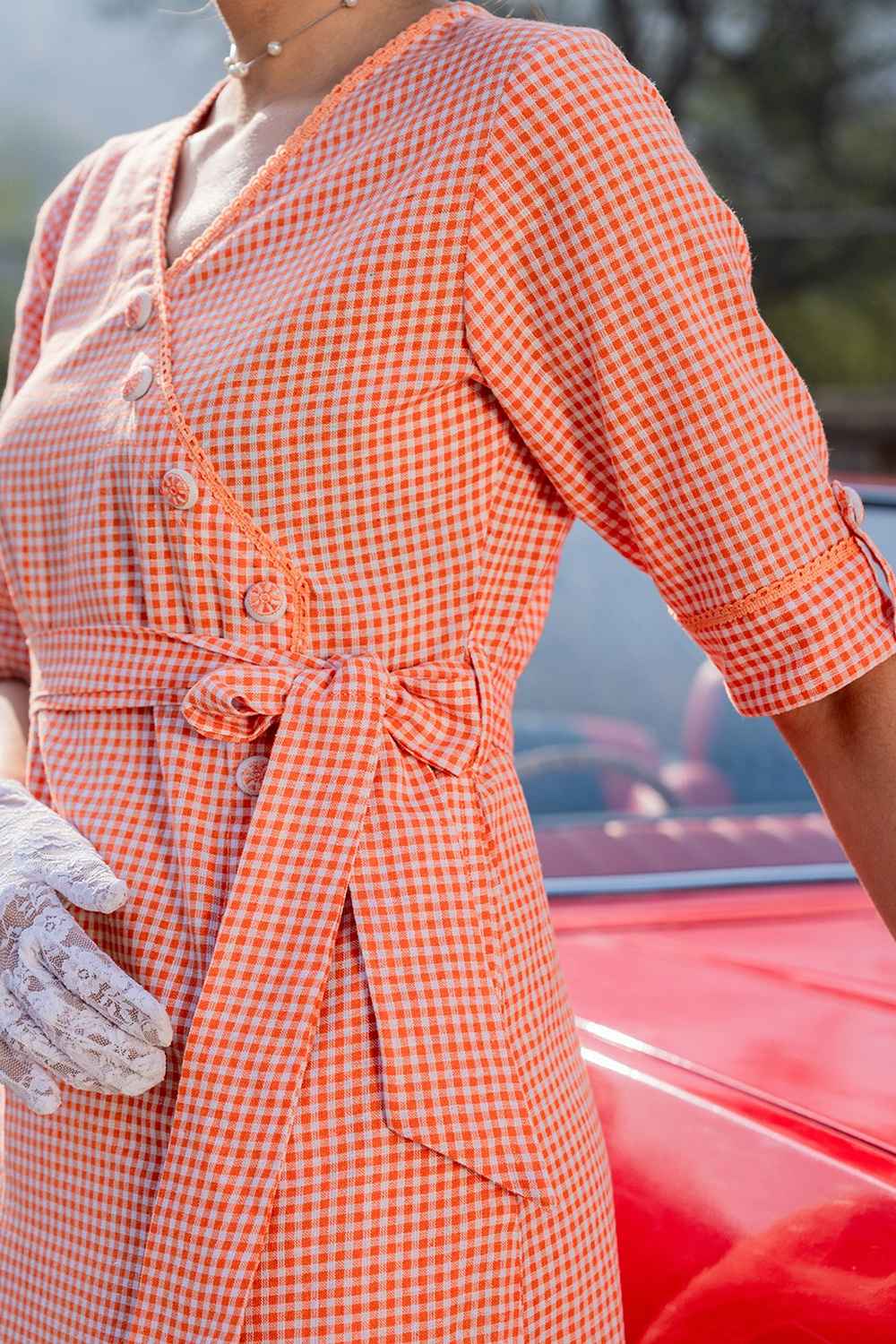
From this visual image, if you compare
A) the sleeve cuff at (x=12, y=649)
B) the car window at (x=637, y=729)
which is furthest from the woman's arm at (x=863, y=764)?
the car window at (x=637, y=729)

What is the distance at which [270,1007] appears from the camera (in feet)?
3.54

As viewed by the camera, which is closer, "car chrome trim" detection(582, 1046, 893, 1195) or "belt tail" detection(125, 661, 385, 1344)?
"belt tail" detection(125, 661, 385, 1344)

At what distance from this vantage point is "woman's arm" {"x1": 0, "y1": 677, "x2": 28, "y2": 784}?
1409 mm

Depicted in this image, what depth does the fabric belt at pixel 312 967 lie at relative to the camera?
1057 millimetres

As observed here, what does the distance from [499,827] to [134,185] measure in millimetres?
686

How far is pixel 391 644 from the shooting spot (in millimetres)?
1168

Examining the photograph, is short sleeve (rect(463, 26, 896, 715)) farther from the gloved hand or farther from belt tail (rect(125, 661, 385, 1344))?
the gloved hand

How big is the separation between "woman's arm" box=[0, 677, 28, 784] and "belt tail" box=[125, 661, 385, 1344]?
357 millimetres

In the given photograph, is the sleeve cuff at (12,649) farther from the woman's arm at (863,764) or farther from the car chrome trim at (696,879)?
the car chrome trim at (696,879)

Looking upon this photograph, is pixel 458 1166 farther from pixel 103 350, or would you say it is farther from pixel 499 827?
pixel 103 350

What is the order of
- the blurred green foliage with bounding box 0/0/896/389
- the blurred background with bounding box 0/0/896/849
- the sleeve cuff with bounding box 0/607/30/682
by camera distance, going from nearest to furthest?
the sleeve cuff with bounding box 0/607/30/682 < the blurred background with bounding box 0/0/896/849 < the blurred green foliage with bounding box 0/0/896/389

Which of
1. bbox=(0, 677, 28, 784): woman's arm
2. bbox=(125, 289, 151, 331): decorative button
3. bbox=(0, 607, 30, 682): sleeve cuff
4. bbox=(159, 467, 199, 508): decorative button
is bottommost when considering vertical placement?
bbox=(0, 677, 28, 784): woman's arm

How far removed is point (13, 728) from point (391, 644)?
47 centimetres

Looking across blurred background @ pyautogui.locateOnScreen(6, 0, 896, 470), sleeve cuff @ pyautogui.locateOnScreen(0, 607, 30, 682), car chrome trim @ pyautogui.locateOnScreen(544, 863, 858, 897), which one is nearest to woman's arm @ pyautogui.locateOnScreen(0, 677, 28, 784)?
sleeve cuff @ pyautogui.locateOnScreen(0, 607, 30, 682)
